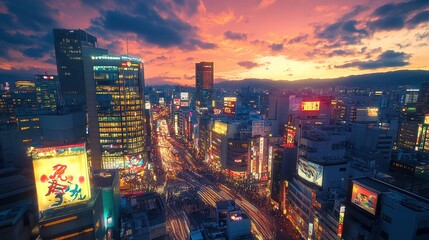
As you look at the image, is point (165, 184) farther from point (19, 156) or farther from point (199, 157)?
point (19, 156)

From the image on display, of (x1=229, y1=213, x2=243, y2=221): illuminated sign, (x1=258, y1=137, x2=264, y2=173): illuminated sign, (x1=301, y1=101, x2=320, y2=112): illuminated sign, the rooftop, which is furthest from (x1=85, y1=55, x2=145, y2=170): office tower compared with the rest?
the rooftop

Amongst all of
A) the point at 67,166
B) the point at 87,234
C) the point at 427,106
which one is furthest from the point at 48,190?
the point at 427,106

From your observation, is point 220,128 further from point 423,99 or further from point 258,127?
point 423,99

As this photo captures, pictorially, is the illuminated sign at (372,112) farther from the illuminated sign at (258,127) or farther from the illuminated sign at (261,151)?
the illuminated sign at (261,151)

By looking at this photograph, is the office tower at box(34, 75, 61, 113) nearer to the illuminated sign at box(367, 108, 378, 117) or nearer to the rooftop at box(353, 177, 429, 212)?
the rooftop at box(353, 177, 429, 212)

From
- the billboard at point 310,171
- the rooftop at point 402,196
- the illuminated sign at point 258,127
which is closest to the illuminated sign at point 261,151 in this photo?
the illuminated sign at point 258,127

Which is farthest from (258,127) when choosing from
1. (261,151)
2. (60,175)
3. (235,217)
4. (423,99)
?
(423,99)
